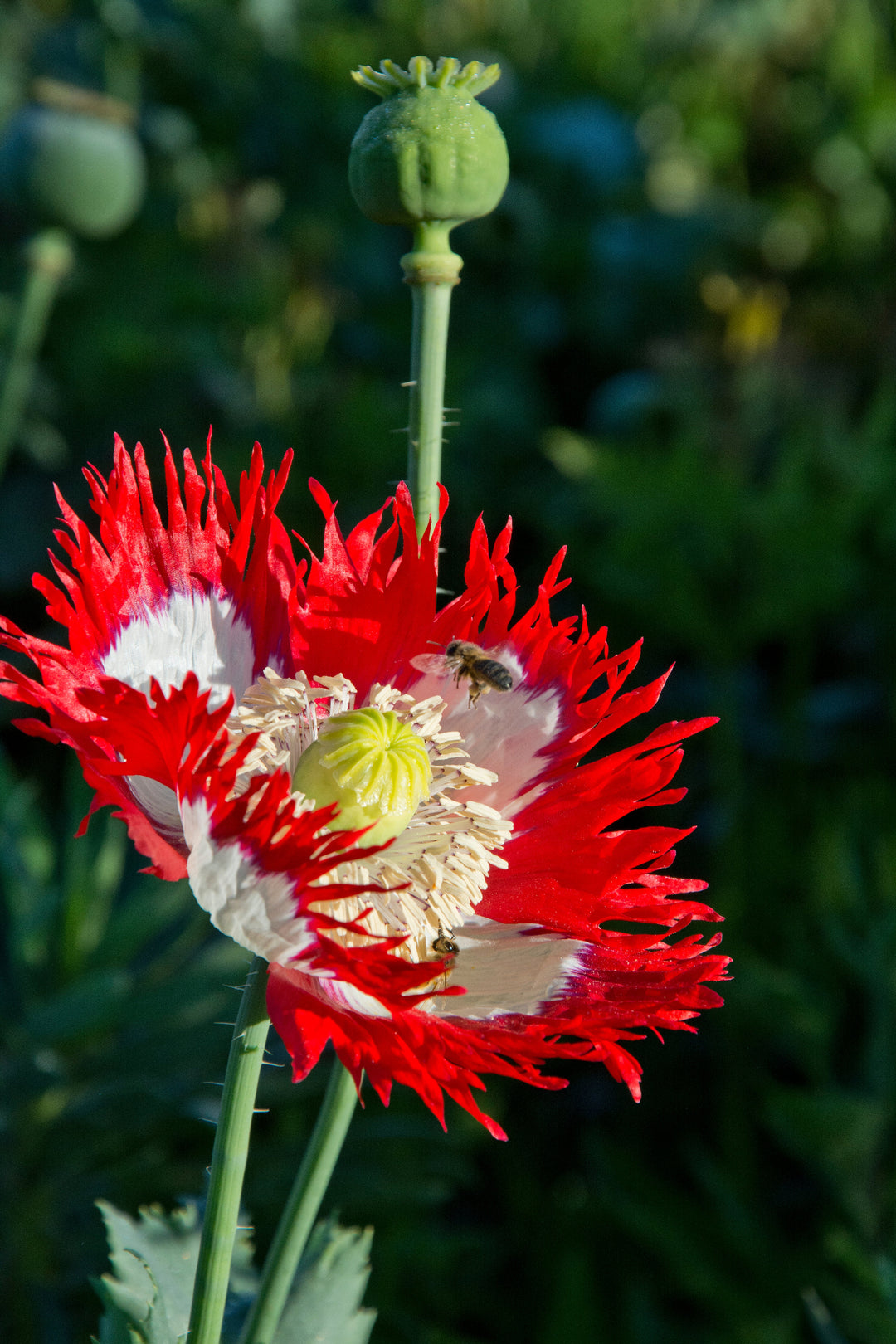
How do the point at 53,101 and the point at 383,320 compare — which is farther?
the point at 383,320

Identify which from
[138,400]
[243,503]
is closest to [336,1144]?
[243,503]

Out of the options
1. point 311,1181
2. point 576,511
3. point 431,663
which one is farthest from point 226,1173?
point 576,511

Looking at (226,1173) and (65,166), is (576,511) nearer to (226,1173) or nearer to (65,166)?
(65,166)

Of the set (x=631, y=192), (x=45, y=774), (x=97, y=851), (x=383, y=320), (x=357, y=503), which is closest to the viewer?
(x=97, y=851)

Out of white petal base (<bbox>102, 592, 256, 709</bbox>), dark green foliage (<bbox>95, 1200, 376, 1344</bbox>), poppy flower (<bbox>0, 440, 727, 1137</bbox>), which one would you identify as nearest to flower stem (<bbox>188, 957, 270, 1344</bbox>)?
poppy flower (<bbox>0, 440, 727, 1137</bbox>)

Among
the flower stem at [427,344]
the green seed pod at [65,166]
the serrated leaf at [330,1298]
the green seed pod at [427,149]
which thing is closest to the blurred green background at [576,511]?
the green seed pod at [65,166]

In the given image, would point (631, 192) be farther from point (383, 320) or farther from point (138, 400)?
point (138, 400)

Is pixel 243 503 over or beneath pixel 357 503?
beneath

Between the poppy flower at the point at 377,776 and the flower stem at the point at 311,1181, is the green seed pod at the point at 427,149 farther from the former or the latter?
the flower stem at the point at 311,1181
